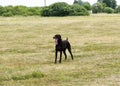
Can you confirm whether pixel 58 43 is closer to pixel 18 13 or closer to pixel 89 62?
pixel 89 62

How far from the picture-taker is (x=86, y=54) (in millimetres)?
17594

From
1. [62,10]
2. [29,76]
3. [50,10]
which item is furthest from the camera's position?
[50,10]

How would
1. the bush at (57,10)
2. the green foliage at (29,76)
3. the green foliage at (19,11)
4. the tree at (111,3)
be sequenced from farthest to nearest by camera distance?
the tree at (111,3), the green foliage at (19,11), the bush at (57,10), the green foliage at (29,76)

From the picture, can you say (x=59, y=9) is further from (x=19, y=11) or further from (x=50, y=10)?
(x=19, y=11)

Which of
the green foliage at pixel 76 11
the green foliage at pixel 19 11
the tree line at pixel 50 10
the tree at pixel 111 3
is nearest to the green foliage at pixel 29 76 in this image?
the tree line at pixel 50 10

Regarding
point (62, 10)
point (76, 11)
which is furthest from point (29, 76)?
point (76, 11)

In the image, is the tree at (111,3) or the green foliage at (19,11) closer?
the green foliage at (19,11)

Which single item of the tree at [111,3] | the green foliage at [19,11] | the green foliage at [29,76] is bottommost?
the tree at [111,3]

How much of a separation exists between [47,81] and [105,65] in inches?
137

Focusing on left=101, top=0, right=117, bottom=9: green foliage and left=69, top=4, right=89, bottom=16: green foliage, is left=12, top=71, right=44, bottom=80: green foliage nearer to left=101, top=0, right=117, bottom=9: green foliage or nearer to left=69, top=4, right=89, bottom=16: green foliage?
left=69, top=4, right=89, bottom=16: green foliage

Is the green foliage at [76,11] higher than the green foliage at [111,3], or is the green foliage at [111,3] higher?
the green foliage at [76,11]

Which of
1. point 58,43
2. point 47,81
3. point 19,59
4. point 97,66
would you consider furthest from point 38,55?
point 47,81

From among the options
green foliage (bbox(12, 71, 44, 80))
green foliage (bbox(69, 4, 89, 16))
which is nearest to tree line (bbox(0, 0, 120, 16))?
green foliage (bbox(69, 4, 89, 16))

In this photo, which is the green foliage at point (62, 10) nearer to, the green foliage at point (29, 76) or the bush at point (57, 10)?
the bush at point (57, 10)
